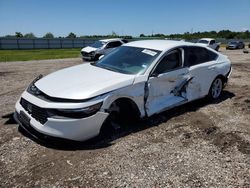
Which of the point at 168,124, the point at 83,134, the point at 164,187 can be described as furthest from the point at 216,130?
the point at 83,134

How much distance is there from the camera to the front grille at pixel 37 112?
3870 mm

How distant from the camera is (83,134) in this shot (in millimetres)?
3955

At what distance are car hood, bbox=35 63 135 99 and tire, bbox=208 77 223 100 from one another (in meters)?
2.82

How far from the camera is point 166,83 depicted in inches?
204

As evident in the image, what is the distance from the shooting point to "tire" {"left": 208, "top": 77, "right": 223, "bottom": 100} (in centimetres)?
663

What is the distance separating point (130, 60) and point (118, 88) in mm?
1160

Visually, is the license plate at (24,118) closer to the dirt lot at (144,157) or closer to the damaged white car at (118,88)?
the damaged white car at (118,88)

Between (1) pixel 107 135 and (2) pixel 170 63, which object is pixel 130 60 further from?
(1) pixel 107 135

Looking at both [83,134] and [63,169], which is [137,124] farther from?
[63,169]

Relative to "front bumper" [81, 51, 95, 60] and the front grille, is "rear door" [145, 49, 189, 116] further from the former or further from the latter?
"front bumper" [81, 51, 95, 60]

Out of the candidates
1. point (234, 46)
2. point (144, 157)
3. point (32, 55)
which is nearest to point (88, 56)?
point (32, 55)

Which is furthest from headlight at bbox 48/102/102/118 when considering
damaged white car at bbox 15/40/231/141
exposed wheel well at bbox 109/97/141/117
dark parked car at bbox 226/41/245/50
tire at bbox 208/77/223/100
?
dark parked car at bbox 226/41/245/50

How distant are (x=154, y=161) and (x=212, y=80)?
3462 mm

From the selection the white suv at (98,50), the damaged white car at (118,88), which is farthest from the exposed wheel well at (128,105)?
the white suv at (98,50)
